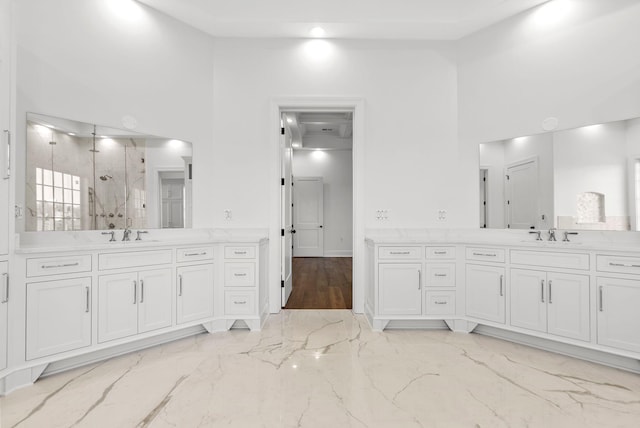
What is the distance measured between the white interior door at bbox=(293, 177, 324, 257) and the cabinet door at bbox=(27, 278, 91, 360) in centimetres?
639

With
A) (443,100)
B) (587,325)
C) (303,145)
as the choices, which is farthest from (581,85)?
(303,145)

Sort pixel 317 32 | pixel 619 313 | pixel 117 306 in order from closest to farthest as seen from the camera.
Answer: pixel 619 313 < pixel 117 306 < pixel 317 32

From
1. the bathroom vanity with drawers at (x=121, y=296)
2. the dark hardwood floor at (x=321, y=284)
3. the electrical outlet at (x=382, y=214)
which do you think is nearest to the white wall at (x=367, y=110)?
the electrical outlet at (x=382, y=214)

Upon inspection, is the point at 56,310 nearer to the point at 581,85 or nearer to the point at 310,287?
the point at 310,287

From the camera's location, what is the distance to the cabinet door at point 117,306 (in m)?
2.52

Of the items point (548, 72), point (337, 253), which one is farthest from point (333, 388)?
point (337, 253)

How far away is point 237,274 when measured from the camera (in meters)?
3.25

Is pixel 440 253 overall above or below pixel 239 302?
above

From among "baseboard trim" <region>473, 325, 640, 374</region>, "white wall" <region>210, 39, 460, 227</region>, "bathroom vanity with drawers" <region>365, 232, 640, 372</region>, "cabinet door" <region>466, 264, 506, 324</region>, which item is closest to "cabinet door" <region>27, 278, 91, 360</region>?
"white wall" <region>210, 39, 460, 227</region>

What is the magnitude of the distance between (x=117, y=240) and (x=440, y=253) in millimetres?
3166

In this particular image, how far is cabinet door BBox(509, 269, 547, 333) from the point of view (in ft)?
9.12

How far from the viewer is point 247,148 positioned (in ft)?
12.2

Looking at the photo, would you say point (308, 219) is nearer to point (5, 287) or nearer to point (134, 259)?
point (134, 259)

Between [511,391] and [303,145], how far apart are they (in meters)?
7.35
